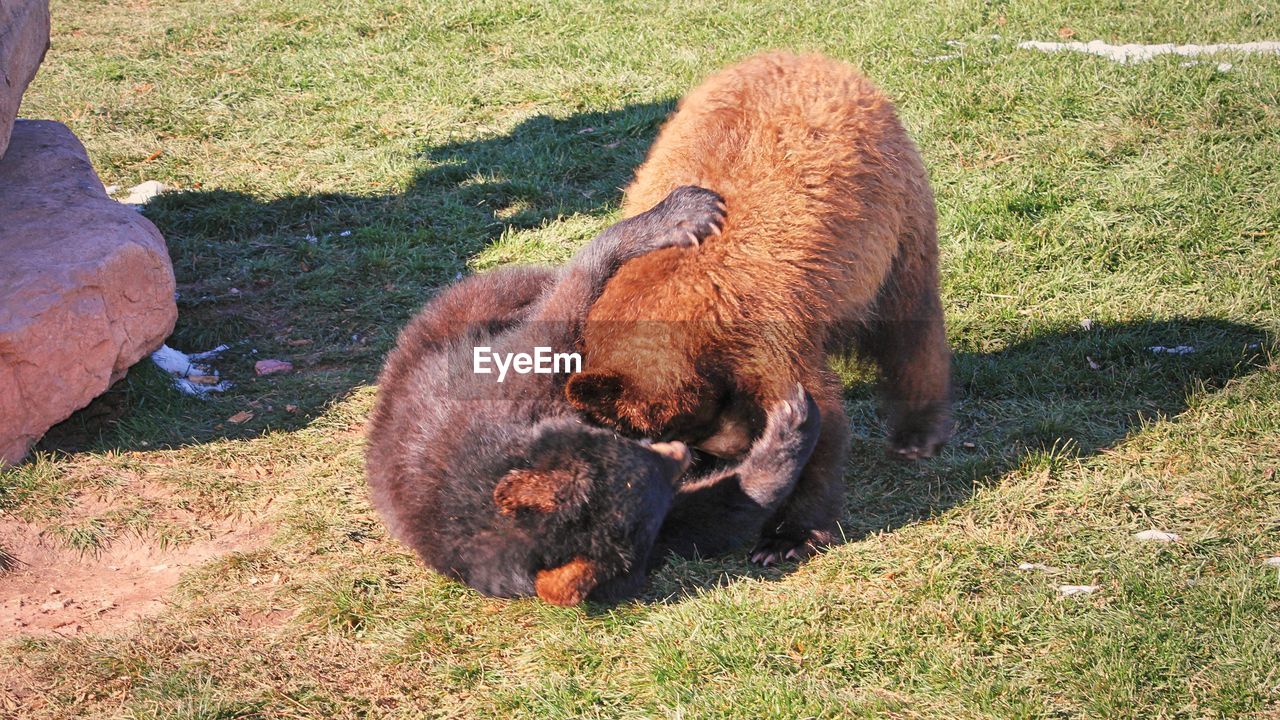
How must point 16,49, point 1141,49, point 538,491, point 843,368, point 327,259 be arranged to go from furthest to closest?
1. point 1141,49
2. point 327,259
3. point 16,49
4. point 843,368
5. point 538,491

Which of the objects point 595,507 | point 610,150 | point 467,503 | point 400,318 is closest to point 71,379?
point 400,318

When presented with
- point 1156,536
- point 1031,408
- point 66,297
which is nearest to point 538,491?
point 1156,536

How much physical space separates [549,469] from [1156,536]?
251 cm

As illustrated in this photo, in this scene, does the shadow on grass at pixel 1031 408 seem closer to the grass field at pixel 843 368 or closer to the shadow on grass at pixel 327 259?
the grass field at pixel 843 368

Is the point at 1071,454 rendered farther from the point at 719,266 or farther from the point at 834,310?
the point at 719,266

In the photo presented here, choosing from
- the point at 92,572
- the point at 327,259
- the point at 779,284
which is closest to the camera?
the point at 779,284

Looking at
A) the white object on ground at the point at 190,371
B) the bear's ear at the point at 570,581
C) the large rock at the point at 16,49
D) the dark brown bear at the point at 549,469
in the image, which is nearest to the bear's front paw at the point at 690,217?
the dark brown bear at the point at 549,469

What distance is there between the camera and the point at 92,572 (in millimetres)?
4812

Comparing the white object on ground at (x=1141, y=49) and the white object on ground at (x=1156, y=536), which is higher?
the white object on ground at (x=1141, y=49)

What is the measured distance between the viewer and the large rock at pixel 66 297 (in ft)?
17.5

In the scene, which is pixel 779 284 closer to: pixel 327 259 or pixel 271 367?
pixel 271 367

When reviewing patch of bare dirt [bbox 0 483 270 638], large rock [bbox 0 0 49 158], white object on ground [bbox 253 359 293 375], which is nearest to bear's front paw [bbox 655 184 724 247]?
patch of bare dirt [bbox 0 483 270 638]

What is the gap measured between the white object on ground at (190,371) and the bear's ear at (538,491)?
3036 millimetres

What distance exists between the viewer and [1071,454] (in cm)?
502
